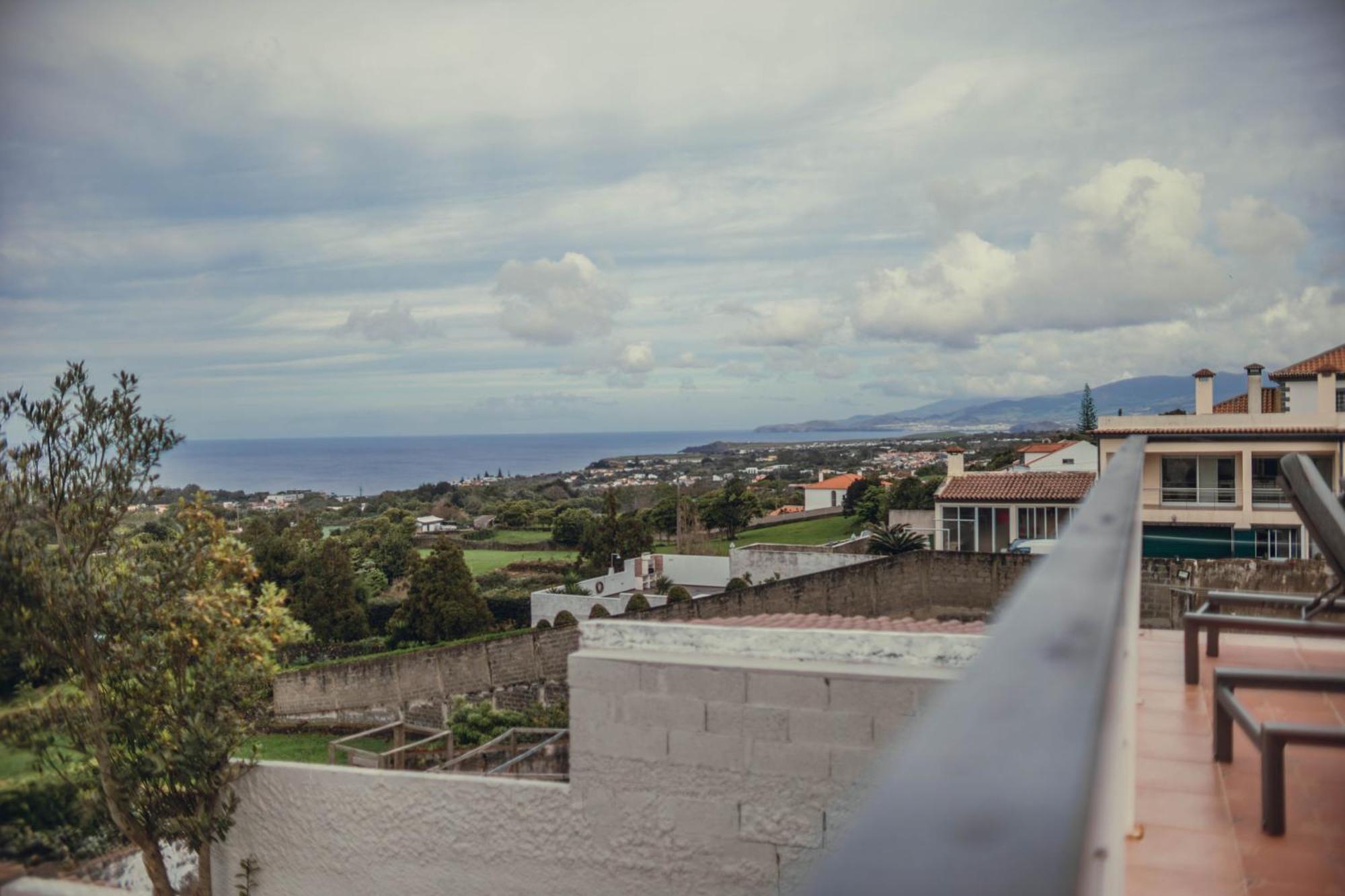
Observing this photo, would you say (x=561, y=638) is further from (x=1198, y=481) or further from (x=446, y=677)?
(x=1198, y=481)

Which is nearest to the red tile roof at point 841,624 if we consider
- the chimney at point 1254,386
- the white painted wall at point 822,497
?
the chimney at point 1254,386

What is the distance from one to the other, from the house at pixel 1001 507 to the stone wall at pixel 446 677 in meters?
9.77

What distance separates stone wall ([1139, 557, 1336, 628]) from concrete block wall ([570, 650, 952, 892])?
1159 cm

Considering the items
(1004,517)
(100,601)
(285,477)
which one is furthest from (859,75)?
(285,477)

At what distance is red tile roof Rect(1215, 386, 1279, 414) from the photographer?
→ 896 inches

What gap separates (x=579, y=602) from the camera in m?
24.2

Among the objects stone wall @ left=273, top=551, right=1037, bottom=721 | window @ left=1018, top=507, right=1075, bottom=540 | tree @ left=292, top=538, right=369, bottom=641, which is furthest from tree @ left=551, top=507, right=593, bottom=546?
window @ left=1018, top=507, right=1075, bottom=540

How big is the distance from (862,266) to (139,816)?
6836 centimetres

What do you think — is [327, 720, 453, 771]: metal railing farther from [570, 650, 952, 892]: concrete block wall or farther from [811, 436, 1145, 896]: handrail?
[811, 436, 1145, 896]: handrail

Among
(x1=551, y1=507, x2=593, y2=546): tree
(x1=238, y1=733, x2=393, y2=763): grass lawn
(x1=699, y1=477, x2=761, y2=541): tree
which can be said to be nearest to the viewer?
(x1=238, y1=733, x2=393, y2=763): grass lawn

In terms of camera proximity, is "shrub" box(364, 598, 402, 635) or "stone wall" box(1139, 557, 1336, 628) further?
"shrub" box(364, 598, 402, 635)

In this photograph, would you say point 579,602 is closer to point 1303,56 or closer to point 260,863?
point 260,863

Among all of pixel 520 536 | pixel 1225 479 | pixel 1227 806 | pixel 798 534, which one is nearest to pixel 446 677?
pixel 1225 479

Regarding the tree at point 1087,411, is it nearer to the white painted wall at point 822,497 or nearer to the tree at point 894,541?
the white painted wall at point 822,497
